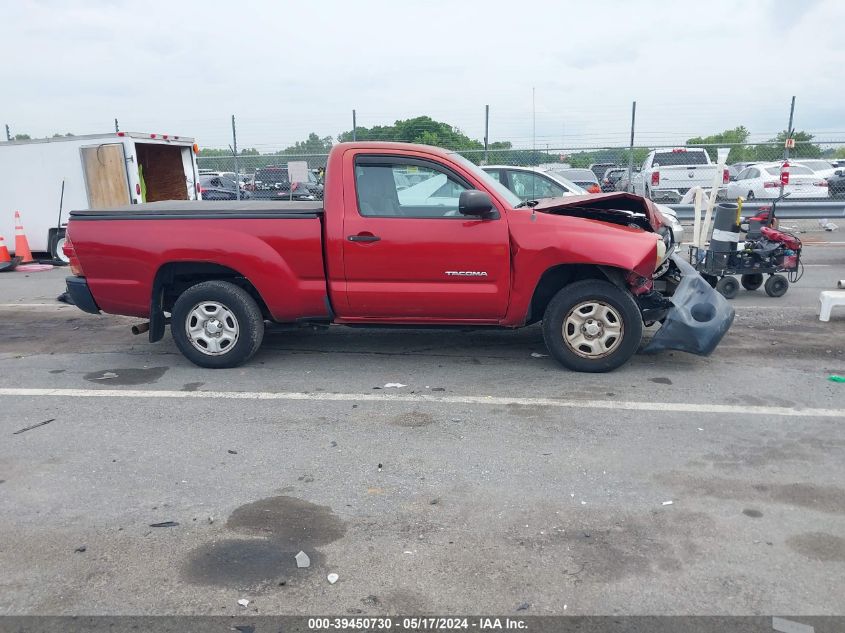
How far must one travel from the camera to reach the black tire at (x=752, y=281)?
940cm

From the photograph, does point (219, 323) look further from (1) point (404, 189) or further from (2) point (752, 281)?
(2) point (752, 281)

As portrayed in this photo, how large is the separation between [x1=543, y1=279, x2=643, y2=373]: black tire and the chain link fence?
11.3 meters

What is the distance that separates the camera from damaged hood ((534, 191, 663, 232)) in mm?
6023

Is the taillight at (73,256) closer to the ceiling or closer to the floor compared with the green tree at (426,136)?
closer to the floor

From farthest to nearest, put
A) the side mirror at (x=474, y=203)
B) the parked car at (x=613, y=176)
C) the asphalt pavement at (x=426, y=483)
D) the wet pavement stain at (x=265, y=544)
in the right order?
the parked car at (x=613, y=176), the side mirror at (x=474, y=203), the wet pavement stain at (x=265, y=544), the asphalt pavement at (x=426, y=483)

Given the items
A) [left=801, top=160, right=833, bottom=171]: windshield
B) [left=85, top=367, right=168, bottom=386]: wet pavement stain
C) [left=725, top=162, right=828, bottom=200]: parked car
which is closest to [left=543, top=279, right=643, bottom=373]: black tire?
[left=85, top=367, right=168, bottom=386]: wet pavement stain

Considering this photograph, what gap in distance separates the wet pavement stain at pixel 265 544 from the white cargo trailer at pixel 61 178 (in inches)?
405

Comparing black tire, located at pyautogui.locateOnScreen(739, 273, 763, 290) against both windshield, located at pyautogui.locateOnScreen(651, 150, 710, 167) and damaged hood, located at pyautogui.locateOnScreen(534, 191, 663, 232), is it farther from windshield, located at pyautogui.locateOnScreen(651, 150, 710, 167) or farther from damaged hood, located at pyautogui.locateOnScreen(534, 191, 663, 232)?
windshield, located at pyautogui.locateOnScreen(651, 150, 710, 167)

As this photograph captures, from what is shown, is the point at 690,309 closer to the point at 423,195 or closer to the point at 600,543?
the point at 423,195

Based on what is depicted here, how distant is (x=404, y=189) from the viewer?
5957 mm

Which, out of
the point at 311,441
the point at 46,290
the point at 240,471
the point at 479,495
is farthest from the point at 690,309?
the point at 46,290

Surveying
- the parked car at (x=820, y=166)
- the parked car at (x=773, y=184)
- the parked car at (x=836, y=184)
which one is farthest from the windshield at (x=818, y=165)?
the parked car at (x=773, y=184)

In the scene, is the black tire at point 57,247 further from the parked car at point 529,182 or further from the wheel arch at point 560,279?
the wheel arch at point 560,279

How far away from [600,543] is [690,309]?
10.2 ft
